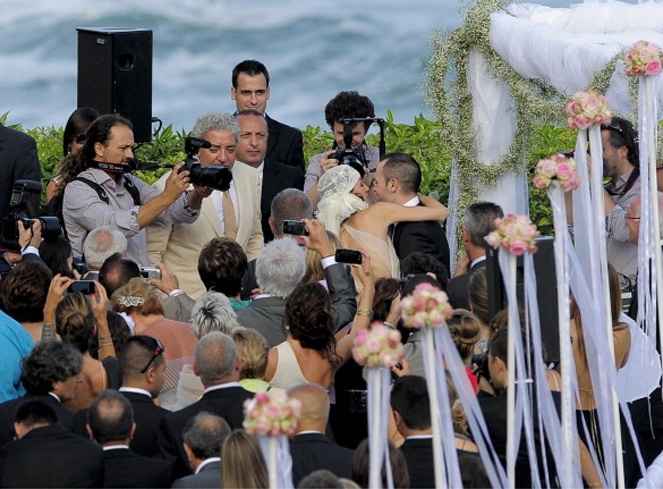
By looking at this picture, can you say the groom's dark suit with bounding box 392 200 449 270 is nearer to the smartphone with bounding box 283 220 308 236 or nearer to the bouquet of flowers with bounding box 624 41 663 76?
the smartphone with bounding box 283 220 308 236

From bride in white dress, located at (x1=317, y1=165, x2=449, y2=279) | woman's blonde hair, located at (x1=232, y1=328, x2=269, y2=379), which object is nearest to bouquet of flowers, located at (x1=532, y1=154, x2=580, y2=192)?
woman's blonde hair, located at (x1=232, y1=328, x2=269, y2=379)

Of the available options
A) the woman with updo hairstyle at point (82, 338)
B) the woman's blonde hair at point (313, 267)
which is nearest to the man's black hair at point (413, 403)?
the woman with updo hairstyle at point (82, 338)

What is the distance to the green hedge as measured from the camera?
1248 centimetres

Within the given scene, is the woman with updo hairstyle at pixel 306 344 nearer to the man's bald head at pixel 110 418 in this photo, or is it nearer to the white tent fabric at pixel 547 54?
the man's bald head at pixel 110 418

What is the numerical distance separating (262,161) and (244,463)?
15.9 ft

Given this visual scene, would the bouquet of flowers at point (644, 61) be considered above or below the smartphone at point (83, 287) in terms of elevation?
above

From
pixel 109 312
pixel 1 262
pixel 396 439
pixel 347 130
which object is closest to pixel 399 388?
pixel 396 439

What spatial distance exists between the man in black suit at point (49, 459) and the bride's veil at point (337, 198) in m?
3.06

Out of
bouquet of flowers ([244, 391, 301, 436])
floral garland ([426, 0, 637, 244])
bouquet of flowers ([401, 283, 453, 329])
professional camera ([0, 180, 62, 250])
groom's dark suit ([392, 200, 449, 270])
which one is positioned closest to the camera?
bouquet of flowers ([244, 391, 301, 436])

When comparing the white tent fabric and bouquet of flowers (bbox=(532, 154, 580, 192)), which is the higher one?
the white tent fabric

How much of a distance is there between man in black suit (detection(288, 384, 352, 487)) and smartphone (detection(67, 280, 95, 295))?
4.97 feet

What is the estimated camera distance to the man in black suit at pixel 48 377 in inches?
258

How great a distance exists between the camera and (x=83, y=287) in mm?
7422

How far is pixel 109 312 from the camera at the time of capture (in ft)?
24.4
